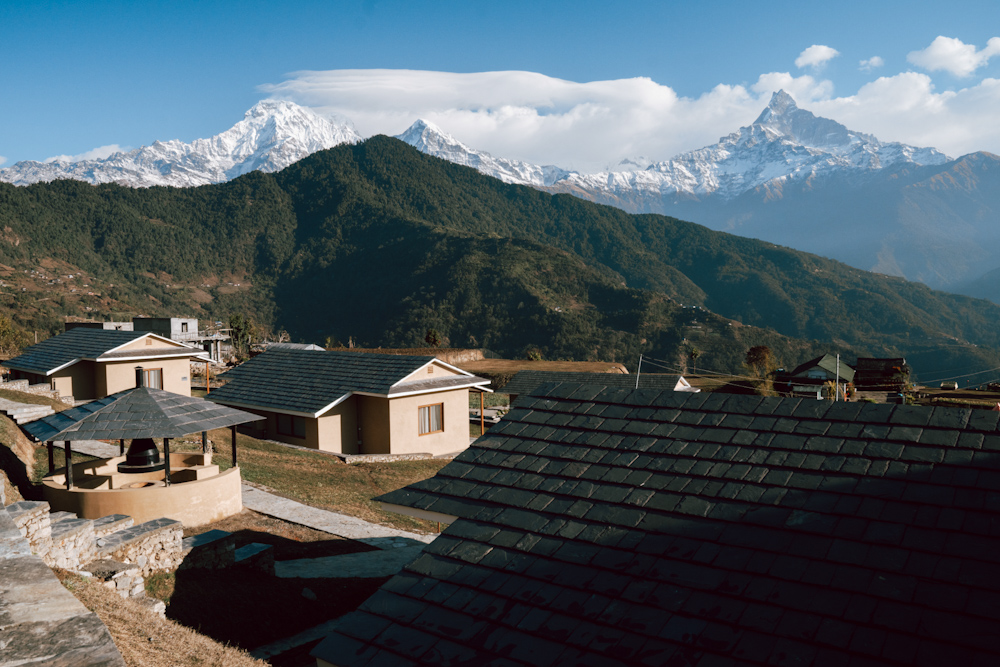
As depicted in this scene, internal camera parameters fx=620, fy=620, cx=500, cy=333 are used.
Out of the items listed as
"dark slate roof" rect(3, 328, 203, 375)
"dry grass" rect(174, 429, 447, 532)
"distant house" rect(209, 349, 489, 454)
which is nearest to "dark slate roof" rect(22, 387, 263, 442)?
"dry grass" rect(174, 429, 447, 532)

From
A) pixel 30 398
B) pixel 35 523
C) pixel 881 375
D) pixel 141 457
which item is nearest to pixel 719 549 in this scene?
pixel 35 523

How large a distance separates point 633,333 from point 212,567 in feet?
323

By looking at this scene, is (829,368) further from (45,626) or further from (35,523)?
(45,626)

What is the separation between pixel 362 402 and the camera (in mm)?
24766

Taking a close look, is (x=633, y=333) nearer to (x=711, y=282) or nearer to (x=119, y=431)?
(x=711, y=282)

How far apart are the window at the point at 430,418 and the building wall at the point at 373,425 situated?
1.72m

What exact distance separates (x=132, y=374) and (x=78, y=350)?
2.47 metres

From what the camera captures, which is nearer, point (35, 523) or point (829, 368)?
point (35, 523)

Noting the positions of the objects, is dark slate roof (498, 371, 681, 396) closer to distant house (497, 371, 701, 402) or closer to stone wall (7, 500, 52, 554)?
distant house (497, 371, 701, 402)

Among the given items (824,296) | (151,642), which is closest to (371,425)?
(151,642)

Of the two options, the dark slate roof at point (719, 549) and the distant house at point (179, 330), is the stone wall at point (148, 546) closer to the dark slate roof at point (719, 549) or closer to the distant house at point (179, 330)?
the dark slate roof at point (719, 549)

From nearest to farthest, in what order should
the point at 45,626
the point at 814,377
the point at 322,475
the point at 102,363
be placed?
the point at 45,626 < the point at 322,475 < the point at 102,363 < the point at 814,377

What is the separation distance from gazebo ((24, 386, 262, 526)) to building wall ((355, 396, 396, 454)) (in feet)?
34.6

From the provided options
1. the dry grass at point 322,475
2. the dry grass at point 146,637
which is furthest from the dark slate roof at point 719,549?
the dry grass at point 322,475
